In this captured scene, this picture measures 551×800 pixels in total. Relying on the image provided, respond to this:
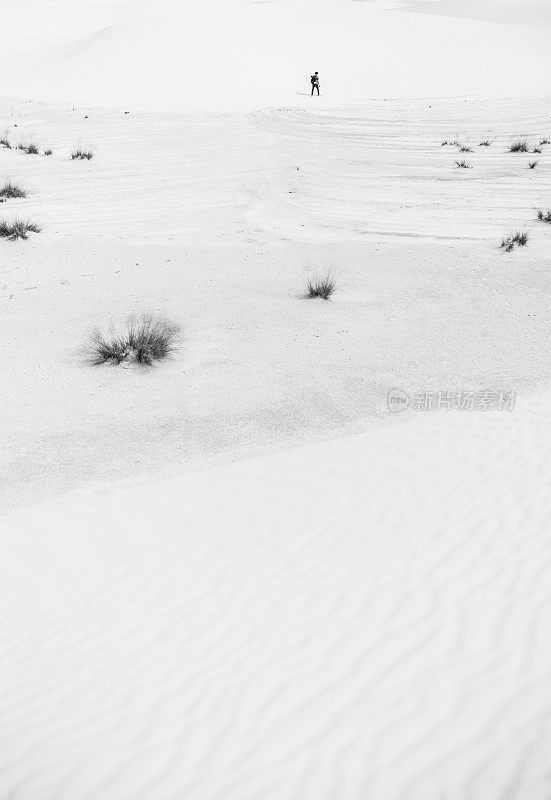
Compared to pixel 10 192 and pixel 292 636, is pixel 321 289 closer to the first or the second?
pixel 292 636

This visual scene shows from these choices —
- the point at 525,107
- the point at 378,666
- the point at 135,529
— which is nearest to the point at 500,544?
the point at 378,666

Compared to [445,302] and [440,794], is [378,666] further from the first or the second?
[445,302]

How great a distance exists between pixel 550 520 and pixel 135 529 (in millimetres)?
→ 2679

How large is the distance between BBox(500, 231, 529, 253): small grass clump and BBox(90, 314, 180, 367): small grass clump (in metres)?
5.44

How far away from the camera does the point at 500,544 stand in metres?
3.56

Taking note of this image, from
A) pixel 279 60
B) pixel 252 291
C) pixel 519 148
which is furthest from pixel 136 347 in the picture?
pixel 279 60

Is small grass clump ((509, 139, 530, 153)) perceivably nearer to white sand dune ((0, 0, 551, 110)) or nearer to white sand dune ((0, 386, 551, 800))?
white sand dune ((0, 0, 551, 110))

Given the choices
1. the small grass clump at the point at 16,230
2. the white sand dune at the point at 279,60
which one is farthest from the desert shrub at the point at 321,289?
the white sand dune at the point at 279,60

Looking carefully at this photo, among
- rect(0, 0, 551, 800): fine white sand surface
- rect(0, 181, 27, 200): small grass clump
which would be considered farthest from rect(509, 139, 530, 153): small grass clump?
rect(0, 181, 27, 200): small grass clump

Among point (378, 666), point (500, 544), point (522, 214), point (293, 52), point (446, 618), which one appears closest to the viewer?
point (378, 666)

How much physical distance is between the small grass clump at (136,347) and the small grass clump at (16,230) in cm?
395

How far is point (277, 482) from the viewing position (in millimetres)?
4988

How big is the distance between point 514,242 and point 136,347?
6143mm

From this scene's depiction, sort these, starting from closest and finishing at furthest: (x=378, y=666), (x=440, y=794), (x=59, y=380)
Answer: (x=440, y=794)
(x=378, y=666)
(x=59, y=380)
